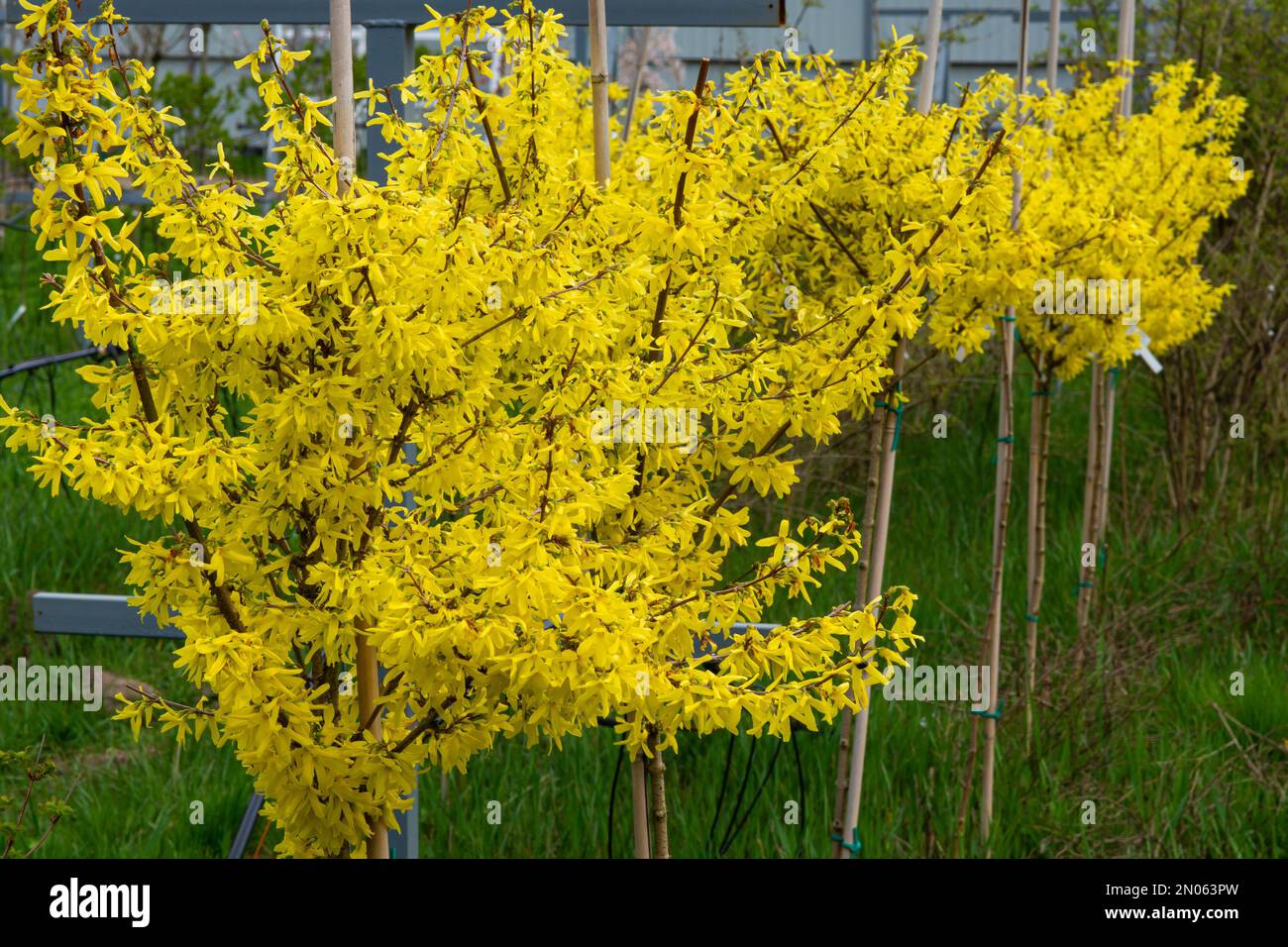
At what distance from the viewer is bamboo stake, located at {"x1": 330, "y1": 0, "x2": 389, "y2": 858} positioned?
2289 millimetres

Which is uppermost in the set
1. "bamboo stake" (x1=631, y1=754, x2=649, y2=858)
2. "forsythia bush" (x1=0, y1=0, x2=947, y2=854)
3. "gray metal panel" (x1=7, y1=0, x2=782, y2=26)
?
"gray metal panel" (x1=7, y1=0, x2=782, y2=26)

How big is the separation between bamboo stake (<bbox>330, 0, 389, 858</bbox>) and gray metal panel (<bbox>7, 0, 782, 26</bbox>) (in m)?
0.75

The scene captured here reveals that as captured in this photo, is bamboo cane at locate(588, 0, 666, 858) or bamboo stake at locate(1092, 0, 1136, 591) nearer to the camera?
bamboo cane at locate(588, 0, 666, 858)

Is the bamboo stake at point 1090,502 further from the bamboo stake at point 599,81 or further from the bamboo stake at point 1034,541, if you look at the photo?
the bamboo stake at point 599,81

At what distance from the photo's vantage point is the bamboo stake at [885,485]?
10.5 feet

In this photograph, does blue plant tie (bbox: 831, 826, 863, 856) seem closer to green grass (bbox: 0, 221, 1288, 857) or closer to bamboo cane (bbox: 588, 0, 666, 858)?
green grass (bbox: 0, 221, 1288, 857)

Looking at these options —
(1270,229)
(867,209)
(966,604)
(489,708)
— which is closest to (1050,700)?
(966,604)

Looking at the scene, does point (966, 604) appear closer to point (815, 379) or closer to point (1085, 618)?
point (1085, 618)

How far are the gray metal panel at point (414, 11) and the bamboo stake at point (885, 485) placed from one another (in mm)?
381
